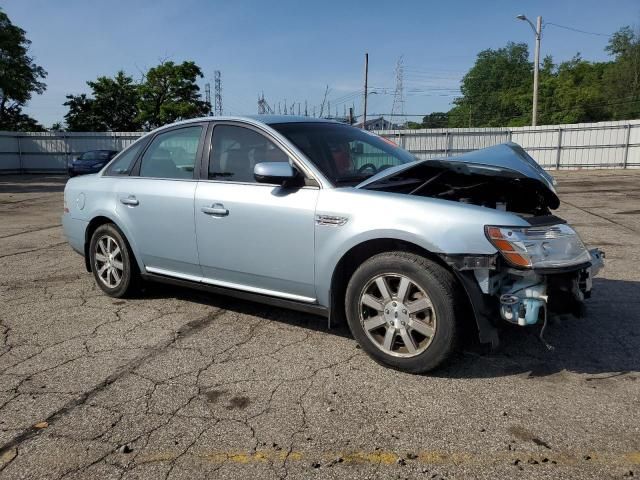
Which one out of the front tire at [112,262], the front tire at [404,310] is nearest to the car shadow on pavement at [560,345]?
the front tire at [404,310]

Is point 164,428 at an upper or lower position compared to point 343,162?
lower

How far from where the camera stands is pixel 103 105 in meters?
44.8

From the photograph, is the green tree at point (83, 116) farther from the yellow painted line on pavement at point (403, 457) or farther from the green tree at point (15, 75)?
the yellow painted line on pavement at point (403, 457)

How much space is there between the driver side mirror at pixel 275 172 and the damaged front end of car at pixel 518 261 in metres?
0.52

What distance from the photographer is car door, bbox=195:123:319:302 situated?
12.1 feet

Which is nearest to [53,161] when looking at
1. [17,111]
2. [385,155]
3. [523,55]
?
[17,111]

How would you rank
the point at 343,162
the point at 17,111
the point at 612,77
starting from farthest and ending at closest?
the point at 612,77
the point at 17,111
the point at 343,162

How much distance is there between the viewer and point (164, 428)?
9.14 feet

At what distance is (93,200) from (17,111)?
47340mm

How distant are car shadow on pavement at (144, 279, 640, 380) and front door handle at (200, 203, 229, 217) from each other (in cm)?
100

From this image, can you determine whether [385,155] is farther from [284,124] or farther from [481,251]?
[481,251]

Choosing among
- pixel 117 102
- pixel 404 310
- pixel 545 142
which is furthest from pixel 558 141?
pixel 117 102

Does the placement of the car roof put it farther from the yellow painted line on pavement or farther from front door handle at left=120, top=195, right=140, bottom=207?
the yellow painted line on pavement

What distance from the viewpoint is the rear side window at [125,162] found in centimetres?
501
